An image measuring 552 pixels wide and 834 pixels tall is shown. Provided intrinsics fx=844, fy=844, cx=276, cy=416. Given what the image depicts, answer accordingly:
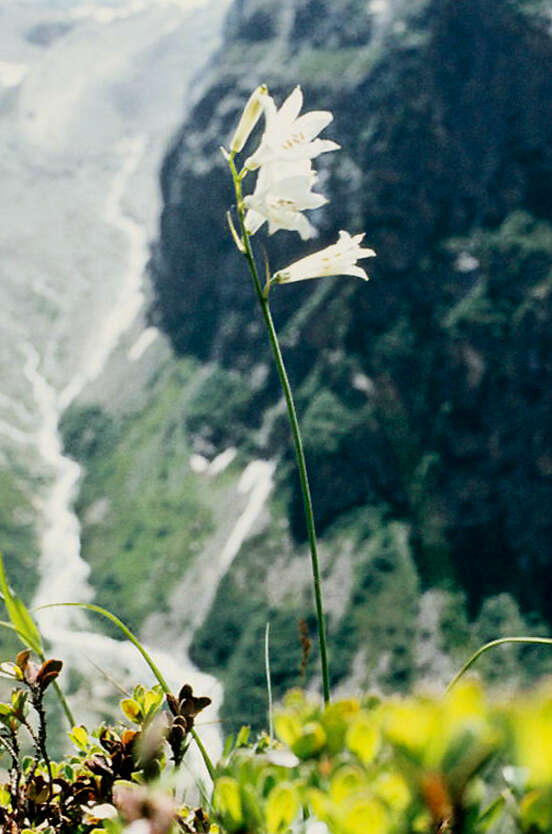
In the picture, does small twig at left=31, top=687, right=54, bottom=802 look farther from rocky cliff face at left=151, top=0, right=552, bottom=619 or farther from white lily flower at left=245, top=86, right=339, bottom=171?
rocky cliff face at left=151, top=0, right=552, bottom=619

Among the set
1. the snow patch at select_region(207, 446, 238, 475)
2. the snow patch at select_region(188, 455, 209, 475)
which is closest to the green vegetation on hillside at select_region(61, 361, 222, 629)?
the snow patch at select_region(188, 455, 209, 475)

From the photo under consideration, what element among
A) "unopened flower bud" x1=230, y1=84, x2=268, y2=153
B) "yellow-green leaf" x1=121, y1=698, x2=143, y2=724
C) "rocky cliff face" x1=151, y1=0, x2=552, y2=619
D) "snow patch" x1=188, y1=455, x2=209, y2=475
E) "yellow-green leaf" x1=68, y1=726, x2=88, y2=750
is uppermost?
"unopened flower bud" x1=230, y1=84, x2=268, y2=153

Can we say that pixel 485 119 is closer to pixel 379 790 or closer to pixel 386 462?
pixel 386 462

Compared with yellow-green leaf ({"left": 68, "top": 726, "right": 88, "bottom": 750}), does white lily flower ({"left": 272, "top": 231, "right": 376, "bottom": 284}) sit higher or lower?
higher

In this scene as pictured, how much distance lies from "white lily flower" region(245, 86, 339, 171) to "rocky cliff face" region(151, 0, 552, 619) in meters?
124

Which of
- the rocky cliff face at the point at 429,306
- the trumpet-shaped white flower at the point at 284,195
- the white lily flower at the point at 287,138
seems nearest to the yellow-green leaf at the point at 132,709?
the trumpet-shaped white flower at the point at 284,195

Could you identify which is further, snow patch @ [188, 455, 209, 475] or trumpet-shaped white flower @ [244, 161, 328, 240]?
snow patch @ [188, 455, 209, 475]

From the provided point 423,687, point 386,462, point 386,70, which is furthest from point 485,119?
point 423,687

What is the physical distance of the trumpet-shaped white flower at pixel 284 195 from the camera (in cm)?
277

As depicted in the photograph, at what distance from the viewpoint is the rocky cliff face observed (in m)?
127

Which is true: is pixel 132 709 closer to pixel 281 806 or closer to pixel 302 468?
pixel 302 468

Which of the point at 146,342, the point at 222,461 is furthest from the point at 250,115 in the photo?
the point at 146,342

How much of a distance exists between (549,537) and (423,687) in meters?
126

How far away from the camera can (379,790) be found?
45.3 inches
